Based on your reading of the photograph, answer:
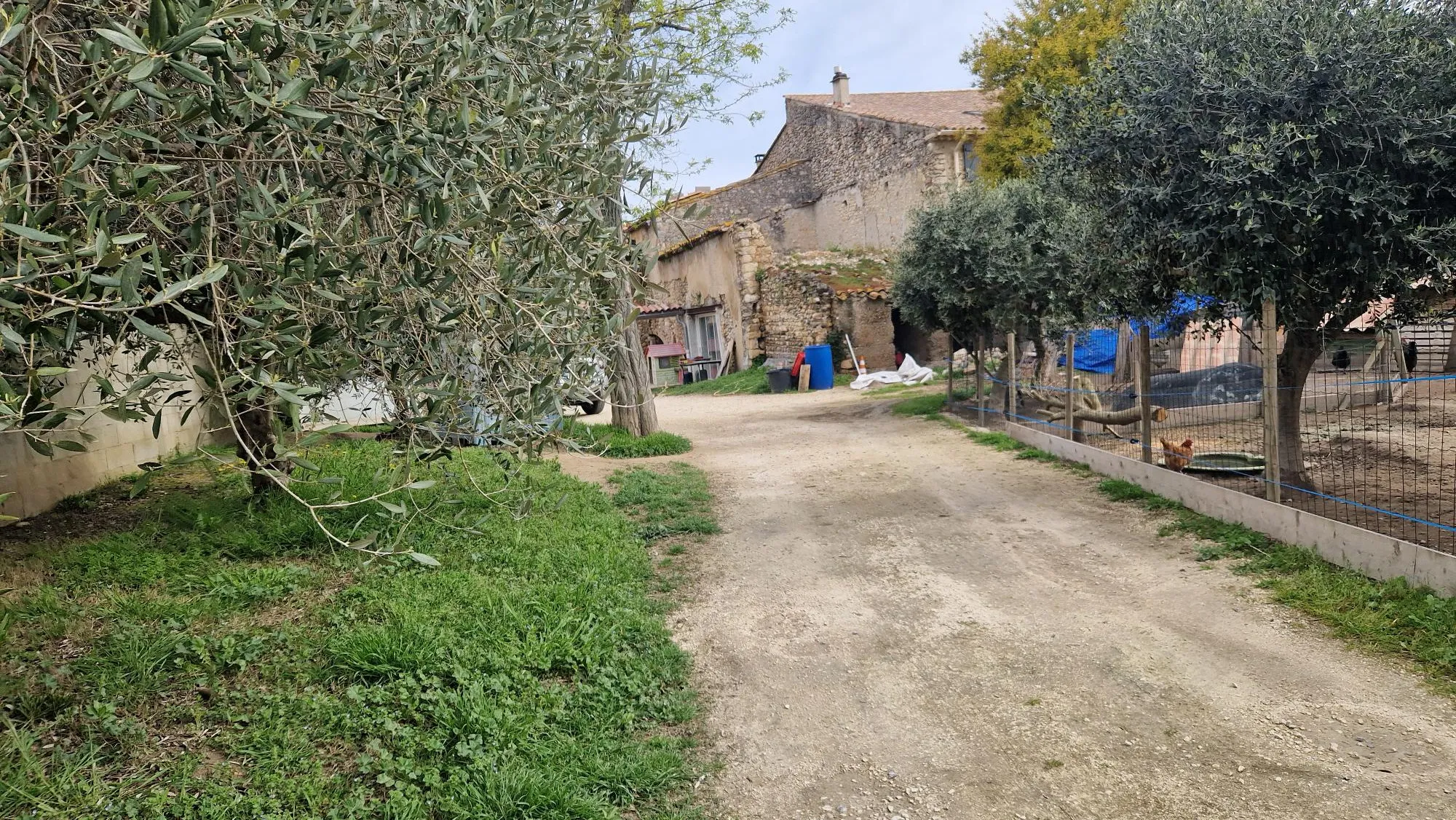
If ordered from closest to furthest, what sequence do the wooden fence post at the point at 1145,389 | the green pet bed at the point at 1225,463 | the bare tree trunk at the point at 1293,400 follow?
the bare tree trunk at the point at 1293,400 < the green pet bed at the point at 1225,463 < the wooden fence post at the point at 1145,389

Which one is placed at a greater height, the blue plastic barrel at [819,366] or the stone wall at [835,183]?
the stone wall at [835,183]

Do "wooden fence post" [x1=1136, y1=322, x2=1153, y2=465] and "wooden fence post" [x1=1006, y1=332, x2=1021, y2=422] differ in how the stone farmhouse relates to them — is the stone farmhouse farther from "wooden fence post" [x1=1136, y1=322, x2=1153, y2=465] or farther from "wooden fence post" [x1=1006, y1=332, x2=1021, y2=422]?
"wooden fence post" [x1=1136, y1=322, x2=1153, y2=465]

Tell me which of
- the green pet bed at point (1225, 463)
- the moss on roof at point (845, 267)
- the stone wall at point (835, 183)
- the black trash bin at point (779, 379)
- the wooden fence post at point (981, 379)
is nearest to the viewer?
the green pet bed at point (1225, 463)

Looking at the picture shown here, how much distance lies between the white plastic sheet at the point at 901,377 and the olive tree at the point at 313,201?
56.1ft

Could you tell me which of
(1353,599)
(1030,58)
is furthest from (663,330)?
(1353,599)

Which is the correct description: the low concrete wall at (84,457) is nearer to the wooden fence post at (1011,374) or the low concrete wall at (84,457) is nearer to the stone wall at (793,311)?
the wooden fence post at (1011,374)

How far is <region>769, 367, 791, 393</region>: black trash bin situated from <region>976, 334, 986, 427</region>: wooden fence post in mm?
7845

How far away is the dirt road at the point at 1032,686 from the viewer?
3.36m

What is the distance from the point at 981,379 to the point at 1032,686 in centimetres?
1035

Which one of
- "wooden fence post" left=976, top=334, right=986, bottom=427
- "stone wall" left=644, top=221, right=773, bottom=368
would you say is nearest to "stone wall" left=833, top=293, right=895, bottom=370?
"stone wall" left=644, top=221, right=773, bottom=368

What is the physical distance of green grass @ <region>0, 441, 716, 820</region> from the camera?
318cm

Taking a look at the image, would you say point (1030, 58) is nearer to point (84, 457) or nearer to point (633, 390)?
point (633, 390)

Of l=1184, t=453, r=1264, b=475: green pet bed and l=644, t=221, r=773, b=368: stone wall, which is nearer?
l=1184, t=453, r=1264, b=475: green pet bed

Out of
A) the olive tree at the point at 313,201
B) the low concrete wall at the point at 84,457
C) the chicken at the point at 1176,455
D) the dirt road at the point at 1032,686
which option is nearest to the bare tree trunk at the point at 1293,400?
the chicken at the point at 1176,455
